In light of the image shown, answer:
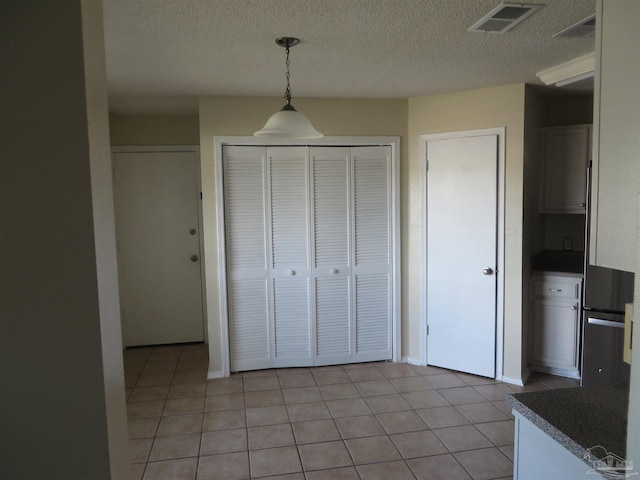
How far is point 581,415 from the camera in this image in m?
1.50

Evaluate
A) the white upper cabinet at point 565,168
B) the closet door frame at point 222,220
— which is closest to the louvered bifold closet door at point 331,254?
the closet door frame at point 222,220

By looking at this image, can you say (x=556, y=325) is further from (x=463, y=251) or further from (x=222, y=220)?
(x=222, y=220)

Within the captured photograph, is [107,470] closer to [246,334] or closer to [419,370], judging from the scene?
[246,334]

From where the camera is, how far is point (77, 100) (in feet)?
3.17

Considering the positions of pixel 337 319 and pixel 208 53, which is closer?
pixel 208 53

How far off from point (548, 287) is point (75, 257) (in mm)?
3730

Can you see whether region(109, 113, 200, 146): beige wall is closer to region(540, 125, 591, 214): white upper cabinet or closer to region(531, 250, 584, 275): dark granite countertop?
region(540, 125, 591, 214): white upper cabinet

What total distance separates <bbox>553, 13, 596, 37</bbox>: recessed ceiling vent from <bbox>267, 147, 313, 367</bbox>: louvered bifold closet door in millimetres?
2099

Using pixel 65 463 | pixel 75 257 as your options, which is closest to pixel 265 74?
pixel 75 257

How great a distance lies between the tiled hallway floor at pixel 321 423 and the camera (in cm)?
265

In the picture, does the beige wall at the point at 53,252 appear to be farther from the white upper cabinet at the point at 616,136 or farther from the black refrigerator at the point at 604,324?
the black refrigerator at the point at 604,324

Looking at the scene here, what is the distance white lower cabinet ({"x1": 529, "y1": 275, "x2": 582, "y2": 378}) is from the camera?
373 cm

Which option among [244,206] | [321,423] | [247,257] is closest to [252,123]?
[244,206]

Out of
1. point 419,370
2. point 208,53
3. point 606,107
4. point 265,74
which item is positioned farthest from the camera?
point 419,370
